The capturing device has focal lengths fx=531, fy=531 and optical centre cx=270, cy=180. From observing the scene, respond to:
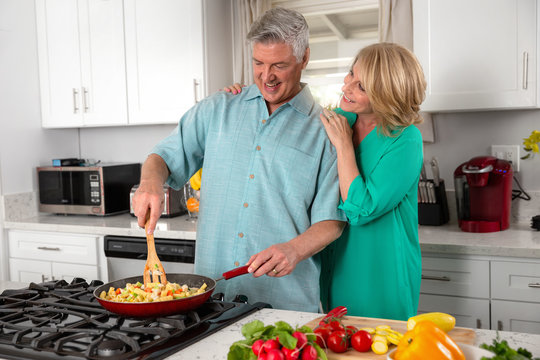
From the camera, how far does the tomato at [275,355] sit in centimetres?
91

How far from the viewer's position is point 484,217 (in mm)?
2518

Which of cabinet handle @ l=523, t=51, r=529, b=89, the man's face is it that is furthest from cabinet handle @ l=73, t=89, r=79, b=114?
cabinet handle @ l=523, t=51, r=529, b=89

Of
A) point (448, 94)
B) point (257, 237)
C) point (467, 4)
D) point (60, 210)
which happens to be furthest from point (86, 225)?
point (467, 4)

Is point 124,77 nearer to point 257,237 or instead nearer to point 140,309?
point 257,237

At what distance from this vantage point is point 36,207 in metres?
3.48

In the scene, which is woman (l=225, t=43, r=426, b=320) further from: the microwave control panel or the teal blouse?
the microwave control panel

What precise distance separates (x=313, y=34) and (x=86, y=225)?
175 cm

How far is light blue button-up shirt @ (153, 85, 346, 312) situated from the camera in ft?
5.48

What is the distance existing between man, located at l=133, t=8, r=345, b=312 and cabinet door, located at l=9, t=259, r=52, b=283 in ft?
5.74

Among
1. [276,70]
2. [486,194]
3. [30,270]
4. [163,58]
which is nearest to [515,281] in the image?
[486,194]

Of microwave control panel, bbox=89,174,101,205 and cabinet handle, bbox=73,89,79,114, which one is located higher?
cabinet handle, bbox=73,89,79,114

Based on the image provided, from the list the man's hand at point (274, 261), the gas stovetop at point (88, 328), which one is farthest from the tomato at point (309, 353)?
the man's hand at point (274, 261)

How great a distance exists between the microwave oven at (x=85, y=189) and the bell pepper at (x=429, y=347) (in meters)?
2.66

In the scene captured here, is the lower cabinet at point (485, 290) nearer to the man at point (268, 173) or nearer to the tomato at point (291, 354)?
the man at point (268, 173)
